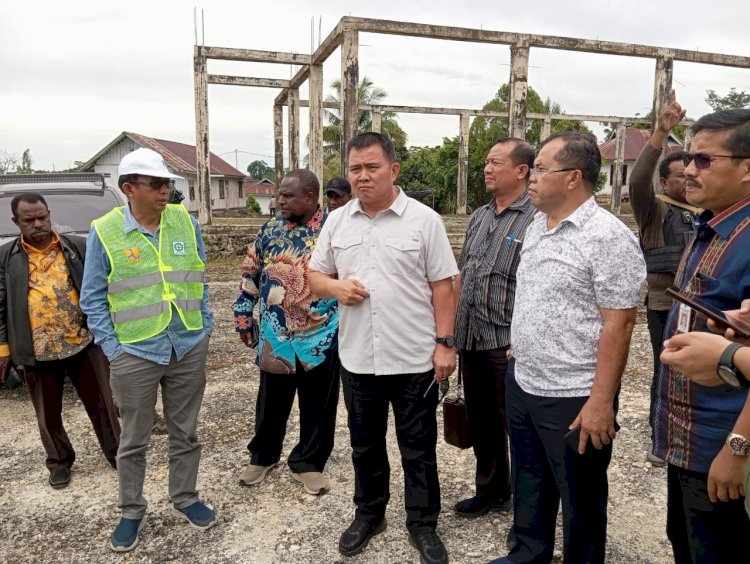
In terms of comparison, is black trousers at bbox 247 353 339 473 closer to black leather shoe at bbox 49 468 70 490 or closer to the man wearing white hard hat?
the man wearing white hard hat

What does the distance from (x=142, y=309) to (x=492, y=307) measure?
5.88ft

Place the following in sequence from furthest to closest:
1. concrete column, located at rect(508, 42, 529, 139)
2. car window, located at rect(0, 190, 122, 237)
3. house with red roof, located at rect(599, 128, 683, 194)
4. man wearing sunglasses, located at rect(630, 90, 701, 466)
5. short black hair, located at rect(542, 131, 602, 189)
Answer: house with red roof, located at rect(599, 128, 683, 194)
concrete column, located at rect(508, 42, 529, 139)
car window, located at rect(0, 190, 122, 237)
man wearing sunglasses, located at rect(630, 90, 701, 466)
short black hair, located at rect(542, 131, 602, 189)

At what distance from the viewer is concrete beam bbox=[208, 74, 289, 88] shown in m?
14.0

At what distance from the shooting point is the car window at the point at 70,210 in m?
5.77

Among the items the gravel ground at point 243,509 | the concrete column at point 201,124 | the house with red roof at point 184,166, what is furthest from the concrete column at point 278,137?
the gravel ground at point 243,509

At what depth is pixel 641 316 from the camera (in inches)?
318

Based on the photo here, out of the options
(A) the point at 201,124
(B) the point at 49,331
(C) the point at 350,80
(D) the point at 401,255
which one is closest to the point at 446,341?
(D) the point at 401,255

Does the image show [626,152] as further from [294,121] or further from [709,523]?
[709,523]

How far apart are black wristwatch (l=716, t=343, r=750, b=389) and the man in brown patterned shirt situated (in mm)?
3579

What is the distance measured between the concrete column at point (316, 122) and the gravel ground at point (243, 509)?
7.10 metres

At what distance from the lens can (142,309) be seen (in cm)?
292

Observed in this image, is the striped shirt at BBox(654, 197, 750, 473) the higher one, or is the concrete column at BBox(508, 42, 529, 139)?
the concrete column at BBox(508, 42, 529, 139)

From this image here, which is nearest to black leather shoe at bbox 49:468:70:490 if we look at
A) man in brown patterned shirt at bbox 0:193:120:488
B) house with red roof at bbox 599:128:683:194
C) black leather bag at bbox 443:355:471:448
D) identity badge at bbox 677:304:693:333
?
man in brown patterned shirt at bbox 0:193:120:488

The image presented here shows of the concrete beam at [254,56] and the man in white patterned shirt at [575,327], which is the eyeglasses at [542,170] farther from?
the concrete beam at [254,56]
